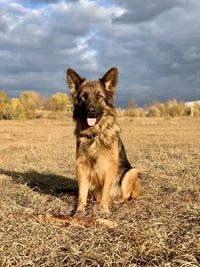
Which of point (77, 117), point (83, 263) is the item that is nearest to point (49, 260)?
point (83, 263)

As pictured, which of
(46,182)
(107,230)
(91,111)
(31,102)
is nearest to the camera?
(107,230)

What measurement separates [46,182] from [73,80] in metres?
2.98

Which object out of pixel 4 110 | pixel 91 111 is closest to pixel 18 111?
pixel 4 110

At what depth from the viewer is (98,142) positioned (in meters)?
6.98

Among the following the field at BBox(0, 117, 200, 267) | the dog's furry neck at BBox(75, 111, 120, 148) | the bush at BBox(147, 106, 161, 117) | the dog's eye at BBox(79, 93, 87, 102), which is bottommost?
the field at BBox(0, 117, 200, 267)

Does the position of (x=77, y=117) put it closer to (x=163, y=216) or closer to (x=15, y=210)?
(x=15, y=210)

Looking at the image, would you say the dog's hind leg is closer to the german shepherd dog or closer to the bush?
the german shepherd dog

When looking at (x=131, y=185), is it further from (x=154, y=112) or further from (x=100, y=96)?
(x=154, y=112)

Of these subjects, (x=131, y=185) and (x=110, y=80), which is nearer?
(x=110, y=80)

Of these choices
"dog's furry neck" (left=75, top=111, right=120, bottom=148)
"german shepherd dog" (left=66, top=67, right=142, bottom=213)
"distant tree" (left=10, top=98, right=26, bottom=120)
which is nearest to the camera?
"german shepherd dog" (left=66, top=67, right=142, bottom=213)

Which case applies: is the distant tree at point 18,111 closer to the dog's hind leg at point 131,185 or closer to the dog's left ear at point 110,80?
the dog's hind leg at point 131,185

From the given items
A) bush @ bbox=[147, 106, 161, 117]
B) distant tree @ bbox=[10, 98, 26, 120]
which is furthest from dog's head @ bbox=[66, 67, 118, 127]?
bush @ bbox=[147, 106, 161, 117]

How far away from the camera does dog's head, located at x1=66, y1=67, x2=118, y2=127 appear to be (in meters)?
6.93

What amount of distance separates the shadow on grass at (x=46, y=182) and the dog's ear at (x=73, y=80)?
1.95m
